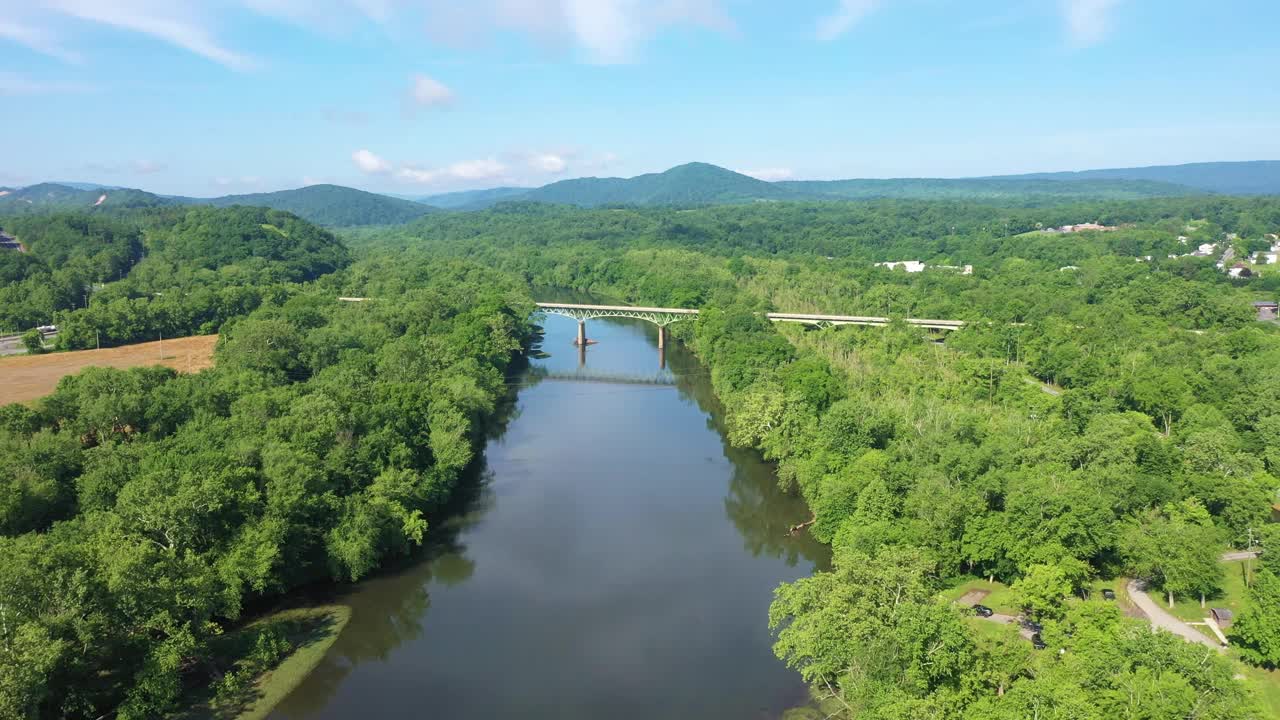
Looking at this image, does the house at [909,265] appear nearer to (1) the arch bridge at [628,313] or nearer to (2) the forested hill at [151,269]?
(1) the arch bridge at [628,313]

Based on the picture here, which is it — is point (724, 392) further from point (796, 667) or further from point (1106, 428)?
point (796, 667)

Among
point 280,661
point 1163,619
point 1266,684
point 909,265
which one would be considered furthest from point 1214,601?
point 909,265

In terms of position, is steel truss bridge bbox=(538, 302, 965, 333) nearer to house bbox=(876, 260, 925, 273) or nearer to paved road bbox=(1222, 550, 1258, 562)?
paved road bbox=(1222, 550, 1258, 562)

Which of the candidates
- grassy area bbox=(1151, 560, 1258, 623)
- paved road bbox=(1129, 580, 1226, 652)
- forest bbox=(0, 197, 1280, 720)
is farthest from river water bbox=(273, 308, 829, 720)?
grassy area bbox=(1151, 560, 1258, 623)

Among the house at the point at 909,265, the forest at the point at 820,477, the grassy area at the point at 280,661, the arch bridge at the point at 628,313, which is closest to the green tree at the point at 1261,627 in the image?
the forest at the point at 820,477

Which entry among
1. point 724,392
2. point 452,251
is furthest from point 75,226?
point 724,392

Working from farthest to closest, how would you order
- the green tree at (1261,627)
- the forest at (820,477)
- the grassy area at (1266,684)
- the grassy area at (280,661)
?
the grassy area at (280,661) < the green tree at (1261,627) < the grassy area at (1266,684) < the forest at (820,477)

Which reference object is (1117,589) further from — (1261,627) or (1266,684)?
(1266,684)
